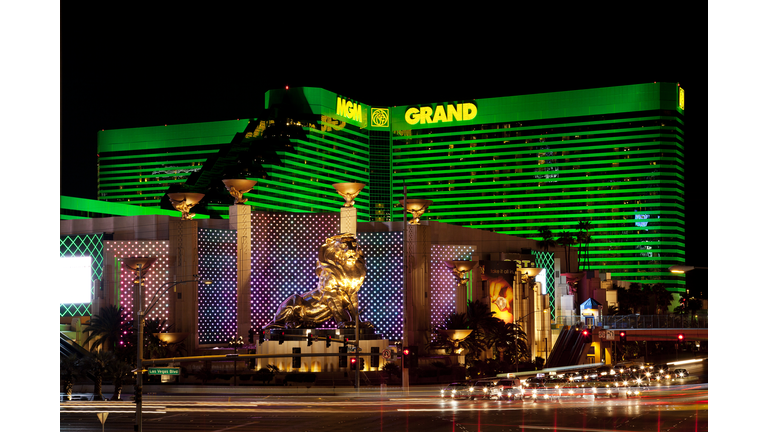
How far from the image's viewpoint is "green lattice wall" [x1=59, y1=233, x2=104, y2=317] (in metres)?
66.9

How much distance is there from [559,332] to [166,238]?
43.8 meters

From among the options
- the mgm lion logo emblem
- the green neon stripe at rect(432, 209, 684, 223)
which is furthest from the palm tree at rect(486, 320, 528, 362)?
the mgm lion logo emblem

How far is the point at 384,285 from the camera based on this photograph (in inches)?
2798

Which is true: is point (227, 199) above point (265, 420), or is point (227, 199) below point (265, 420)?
above

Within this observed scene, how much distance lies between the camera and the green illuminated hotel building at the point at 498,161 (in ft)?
524

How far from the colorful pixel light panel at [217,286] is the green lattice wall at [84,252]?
7.79m

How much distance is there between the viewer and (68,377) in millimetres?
48062

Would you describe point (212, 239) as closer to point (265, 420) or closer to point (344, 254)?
point (344, 254)

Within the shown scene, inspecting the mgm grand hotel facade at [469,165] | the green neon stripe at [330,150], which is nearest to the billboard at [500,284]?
the mgm grand hotel facade at [469,165]

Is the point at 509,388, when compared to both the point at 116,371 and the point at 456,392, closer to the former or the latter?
the point at 456,392

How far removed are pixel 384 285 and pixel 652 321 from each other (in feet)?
Answer: 81.4

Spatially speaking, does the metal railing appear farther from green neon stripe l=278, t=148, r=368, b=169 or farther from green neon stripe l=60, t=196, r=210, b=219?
green neon stripe l=278, t=148, r=368, b=169

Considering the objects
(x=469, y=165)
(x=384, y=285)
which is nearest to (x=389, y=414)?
(x=384, y=285)

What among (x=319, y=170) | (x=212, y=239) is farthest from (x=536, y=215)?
(x=212, y=239)
